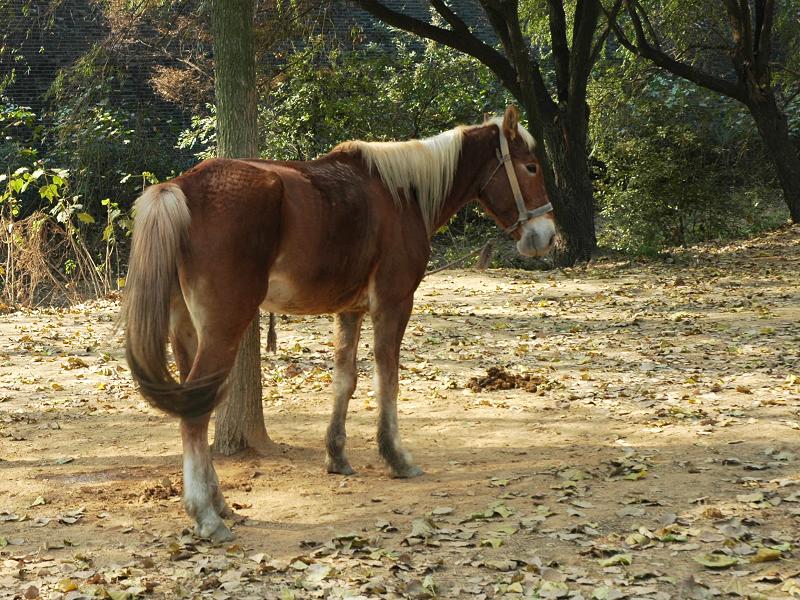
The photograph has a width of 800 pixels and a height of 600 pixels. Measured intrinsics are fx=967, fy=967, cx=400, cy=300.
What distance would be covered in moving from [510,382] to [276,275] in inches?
130

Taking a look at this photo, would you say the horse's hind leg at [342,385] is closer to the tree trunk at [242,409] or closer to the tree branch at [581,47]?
the tree trunk at [242,409]

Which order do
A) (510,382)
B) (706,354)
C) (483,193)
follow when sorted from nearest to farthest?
(483,193), (510,382), (706,354)

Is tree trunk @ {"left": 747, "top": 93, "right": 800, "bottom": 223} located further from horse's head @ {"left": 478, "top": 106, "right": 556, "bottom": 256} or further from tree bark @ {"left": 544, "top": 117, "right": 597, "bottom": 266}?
horse's head @ {"left": 478, "top": 106, "right": 556, "bottom": 256}

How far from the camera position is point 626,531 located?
182 inches

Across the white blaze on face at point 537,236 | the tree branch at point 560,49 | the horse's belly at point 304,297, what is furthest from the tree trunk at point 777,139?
the horse's belly at point 304,297

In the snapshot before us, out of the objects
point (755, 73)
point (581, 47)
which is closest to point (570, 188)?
point (581, 47)

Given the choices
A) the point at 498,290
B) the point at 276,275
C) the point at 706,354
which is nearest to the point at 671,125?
the point at 498,290

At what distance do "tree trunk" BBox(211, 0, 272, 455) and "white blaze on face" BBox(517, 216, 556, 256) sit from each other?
175cm

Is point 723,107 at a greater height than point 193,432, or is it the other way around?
point 723,107

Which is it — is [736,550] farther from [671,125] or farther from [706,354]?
[671,125]

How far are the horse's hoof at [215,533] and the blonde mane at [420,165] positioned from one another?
6.82 ft

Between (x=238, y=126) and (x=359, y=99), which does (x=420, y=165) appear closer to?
(x=238, y=126)

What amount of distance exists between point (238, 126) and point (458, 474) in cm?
254

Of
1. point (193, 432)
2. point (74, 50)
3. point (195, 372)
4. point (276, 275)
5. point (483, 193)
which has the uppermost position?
point (74, 50)
